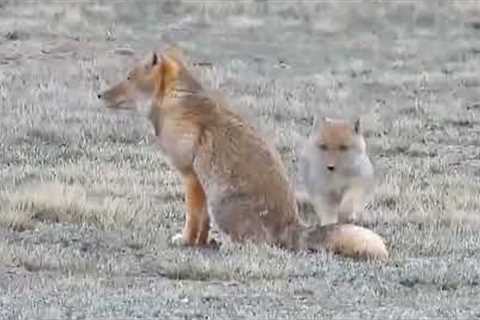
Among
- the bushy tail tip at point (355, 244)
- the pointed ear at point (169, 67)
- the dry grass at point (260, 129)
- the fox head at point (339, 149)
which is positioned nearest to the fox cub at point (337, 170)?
the fox head at point (339, 149)

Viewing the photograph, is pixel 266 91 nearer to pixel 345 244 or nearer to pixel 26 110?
pixel 26 110

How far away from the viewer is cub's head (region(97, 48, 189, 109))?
1072cm

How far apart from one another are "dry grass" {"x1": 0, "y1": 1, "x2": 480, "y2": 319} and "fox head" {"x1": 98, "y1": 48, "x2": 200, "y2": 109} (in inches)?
28.2

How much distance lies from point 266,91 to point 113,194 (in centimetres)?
974

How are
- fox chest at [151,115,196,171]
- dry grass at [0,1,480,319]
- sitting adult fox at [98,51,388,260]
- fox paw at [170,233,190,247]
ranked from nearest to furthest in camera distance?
dry grass at [0,1,480,319] < sitting adult fox at [98,51,388,260] < fox chest at [151,115,196,171] < fox paw at [170,233,190,247]

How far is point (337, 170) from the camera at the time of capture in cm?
1081

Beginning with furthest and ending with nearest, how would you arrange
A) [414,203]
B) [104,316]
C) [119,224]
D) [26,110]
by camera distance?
[26,110] → [414,203] → [119,224] → [104,316]

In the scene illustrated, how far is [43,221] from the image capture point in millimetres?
11406

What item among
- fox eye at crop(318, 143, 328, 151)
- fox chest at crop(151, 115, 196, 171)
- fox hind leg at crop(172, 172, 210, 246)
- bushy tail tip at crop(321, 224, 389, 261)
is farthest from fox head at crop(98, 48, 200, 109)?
bushy tail tip at crop(321, 224, 389, 261)

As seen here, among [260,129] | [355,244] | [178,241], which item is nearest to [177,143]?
[178,241]

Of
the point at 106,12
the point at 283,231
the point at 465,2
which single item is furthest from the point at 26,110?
the point at 465,2

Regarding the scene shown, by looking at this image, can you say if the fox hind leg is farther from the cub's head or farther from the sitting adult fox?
the cub's head

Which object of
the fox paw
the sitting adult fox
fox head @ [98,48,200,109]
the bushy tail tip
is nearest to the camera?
the bushy tail tip

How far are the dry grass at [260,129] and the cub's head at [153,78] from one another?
75cm
